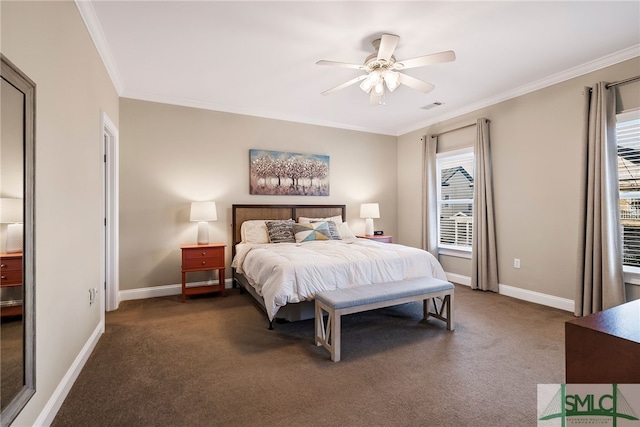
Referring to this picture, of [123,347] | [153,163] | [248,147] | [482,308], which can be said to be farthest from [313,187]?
[123,347]

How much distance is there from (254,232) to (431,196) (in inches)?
119

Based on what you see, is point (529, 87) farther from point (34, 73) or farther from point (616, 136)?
point (34, 73)

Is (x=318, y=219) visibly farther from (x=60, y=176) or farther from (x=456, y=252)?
(x=60, y=176)

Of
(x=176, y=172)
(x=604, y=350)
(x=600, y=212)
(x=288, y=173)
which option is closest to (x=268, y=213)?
(x=288, y=173)

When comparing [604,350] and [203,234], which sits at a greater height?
[203,234]

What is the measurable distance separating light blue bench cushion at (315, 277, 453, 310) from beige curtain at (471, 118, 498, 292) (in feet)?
5.43

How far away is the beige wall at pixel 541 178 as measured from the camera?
340 cm

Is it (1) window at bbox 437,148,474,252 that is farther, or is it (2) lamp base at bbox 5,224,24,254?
(1) window at bbox 437,148,474,252

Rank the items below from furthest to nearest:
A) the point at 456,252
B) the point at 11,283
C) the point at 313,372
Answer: the point at 456,252 < the point at 313,372 < the point at 11,283

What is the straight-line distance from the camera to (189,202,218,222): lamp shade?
4.00 metres

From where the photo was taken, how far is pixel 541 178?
147 inches

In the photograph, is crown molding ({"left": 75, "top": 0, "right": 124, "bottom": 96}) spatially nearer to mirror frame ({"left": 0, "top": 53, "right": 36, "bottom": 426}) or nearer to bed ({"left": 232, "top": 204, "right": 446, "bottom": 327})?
mirror frame ({"left": 0, "top": 53, "right": 36, "bottom": 426})

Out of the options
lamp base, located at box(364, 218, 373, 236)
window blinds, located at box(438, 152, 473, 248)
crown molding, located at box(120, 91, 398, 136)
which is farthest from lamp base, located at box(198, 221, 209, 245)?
window blinds, located at box(438, 152, 473, 248)

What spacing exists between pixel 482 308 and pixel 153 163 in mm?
4589
